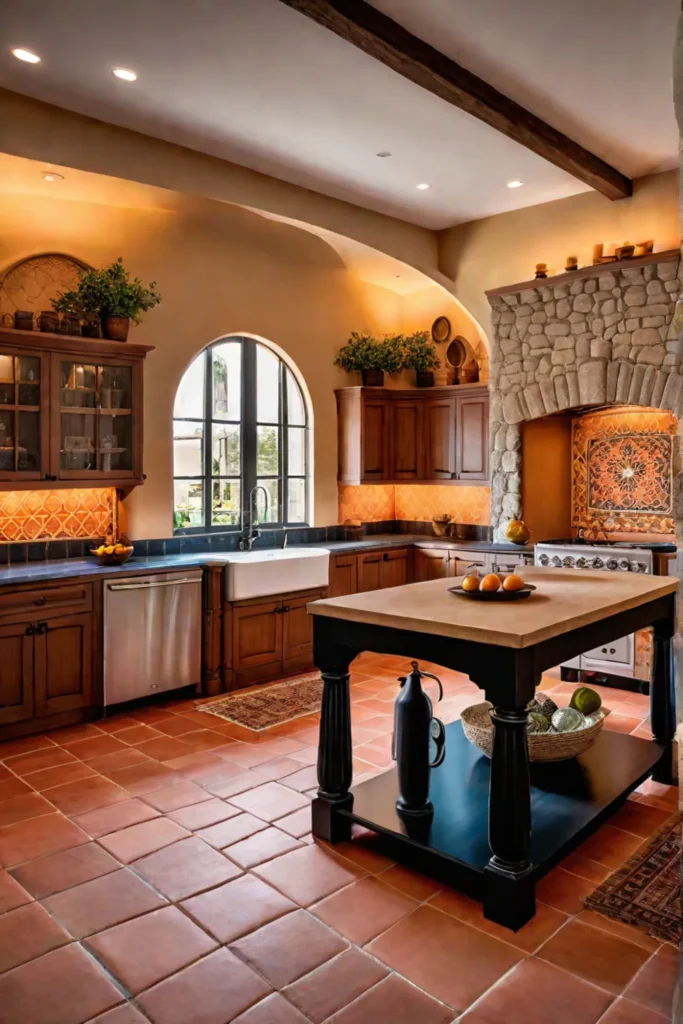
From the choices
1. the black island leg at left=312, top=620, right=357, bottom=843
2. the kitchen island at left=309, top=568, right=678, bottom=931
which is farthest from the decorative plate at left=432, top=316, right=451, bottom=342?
the black island leg at left=312, top=620, right=357, bottom=843

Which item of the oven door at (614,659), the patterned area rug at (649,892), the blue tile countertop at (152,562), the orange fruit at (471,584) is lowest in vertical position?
the patterned area rug at (649,892)

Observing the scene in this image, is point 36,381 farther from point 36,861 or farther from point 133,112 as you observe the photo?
point 36,861

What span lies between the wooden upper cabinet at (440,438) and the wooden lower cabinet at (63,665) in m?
3.90

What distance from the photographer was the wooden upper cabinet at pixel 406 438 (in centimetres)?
779

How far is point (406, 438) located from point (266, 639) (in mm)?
2745

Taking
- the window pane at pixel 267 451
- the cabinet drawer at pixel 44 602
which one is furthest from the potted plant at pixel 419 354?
the cabinet drawer at pixel 44 602

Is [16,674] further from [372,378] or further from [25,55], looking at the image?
[372,378]

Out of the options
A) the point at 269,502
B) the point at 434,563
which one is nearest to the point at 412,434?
the point at 434,563

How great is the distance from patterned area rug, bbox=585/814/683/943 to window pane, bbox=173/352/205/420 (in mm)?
4748

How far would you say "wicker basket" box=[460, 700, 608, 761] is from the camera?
357cm

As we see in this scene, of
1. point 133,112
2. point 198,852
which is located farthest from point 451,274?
point 198,852

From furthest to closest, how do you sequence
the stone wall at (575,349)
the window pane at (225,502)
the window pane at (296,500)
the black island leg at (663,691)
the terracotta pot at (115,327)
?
the window pane at (296,500) → the window pane at (225,502) → the stone wall at (575,349) → the terracotta pot at (115,327) → the black island leg at (663,691)

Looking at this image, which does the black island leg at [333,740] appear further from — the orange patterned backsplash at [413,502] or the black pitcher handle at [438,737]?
the orange patterned backsplash at [413,502]

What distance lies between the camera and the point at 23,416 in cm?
509
